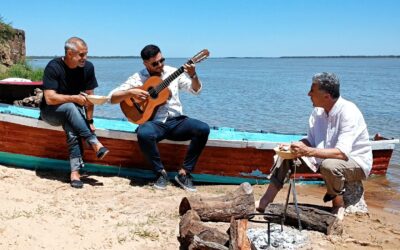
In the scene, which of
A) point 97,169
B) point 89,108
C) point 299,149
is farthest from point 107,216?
point 299,149

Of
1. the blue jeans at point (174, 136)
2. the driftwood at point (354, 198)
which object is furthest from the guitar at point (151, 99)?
the driftwood at point (354, 198)

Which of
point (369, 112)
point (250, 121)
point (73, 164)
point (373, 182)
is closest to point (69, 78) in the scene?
point (73, 164)

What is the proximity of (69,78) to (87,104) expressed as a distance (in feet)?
1.30

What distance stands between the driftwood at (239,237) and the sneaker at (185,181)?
7.24 feet

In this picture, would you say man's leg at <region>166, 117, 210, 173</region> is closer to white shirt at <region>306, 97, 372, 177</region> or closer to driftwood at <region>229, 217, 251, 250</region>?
white shirt at <region>306, 97, 372, 177</region>

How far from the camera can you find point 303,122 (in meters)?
15.1

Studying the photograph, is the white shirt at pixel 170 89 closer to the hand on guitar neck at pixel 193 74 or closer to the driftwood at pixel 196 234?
the hand on guitar neck at pixel 193 74

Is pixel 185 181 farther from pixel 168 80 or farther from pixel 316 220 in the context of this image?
pixel 316 220

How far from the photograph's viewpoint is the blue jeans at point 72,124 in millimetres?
5664

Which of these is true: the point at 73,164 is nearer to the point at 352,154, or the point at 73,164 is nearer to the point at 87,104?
the point at 87,104

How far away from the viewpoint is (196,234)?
3838 mm

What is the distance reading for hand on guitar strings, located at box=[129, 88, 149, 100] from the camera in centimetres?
588

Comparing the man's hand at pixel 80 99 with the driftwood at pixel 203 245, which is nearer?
the driftwood at pixel 203 245

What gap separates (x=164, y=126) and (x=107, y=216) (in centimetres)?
159
